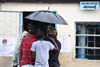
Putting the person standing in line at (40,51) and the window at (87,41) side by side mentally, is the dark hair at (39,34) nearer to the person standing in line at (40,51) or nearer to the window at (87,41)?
the person standing in line at (40,51)

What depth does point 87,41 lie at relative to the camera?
19.3ft

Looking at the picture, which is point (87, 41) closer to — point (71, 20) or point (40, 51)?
point (71, 20)

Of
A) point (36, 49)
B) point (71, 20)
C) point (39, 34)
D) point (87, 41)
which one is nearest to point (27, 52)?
point (36, 49)

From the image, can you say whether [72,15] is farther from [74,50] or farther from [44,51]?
[44,51]

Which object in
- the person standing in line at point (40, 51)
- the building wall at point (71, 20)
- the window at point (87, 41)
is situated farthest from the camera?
the window at point (87, 41)

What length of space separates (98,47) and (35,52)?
→ 10.4ft

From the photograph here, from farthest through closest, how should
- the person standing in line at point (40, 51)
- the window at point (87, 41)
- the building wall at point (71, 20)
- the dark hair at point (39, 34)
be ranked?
1. the window at point (87, 41)
2. the building wall at point (71, 20)
3. the dark hair at point (39, 34)
4. the person standing in line at point (40, 51)

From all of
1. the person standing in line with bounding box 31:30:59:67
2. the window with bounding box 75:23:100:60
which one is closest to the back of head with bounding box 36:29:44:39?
the person standing in line with bounding box 31:30:59:67

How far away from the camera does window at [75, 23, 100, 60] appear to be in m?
5.81

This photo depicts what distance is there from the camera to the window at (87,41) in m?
5.81

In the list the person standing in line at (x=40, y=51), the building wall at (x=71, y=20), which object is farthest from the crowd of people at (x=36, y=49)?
the building wall at (x=71, y=20)

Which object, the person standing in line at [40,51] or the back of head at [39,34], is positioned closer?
the person standing in line at [40,51]

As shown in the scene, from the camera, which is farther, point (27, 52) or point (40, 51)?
point (27, 52)

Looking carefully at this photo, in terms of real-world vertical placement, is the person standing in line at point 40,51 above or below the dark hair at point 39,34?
below
